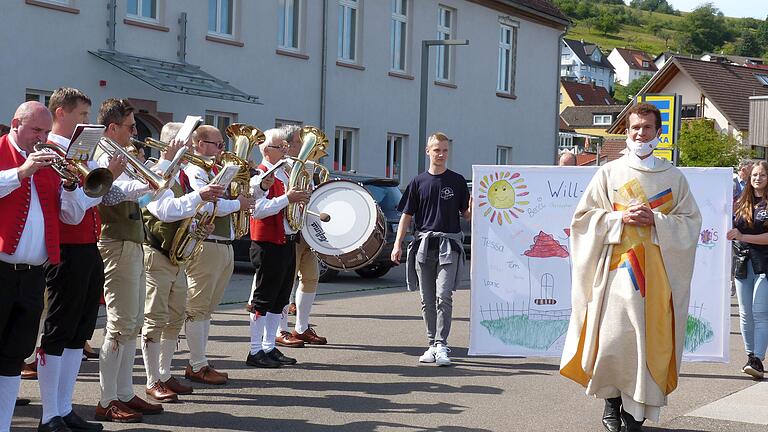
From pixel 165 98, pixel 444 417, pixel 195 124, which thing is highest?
pixel 165 98

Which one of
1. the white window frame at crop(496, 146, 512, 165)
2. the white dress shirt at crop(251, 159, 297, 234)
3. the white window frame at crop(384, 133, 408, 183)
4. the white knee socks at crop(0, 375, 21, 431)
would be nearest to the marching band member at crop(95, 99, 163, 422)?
the white knee socks at crop(0, 375, 21, 431)

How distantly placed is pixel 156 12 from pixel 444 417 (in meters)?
14.8

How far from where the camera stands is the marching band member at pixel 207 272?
26.8 ft

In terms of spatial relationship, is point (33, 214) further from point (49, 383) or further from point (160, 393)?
point (160, 393)

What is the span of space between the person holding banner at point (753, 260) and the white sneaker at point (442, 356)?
2.57 meters

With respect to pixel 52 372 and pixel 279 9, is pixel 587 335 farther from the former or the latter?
pixel 279 9

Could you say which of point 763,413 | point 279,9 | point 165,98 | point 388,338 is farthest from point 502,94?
point 763,413

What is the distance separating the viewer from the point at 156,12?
20.7m

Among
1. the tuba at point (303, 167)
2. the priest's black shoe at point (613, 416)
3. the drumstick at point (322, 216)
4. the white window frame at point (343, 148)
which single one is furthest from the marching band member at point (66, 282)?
the white window frame at point (343, 148)

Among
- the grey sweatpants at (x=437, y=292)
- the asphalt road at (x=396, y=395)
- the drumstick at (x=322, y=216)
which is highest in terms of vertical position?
the drumstick at (x=322, y=216)

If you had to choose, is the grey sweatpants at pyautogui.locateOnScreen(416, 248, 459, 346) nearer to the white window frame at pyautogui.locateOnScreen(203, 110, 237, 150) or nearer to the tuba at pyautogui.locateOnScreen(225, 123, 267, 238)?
the tuba at pyautogui.locateOnScreen(225, 123, 267, 238)

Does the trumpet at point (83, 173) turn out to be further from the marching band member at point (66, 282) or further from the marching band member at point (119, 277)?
the marching band member at point (119, 277)

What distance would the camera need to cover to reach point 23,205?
6.05 metres

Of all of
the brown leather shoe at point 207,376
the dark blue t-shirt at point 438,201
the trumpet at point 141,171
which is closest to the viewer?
the trumpet at point 141,171
